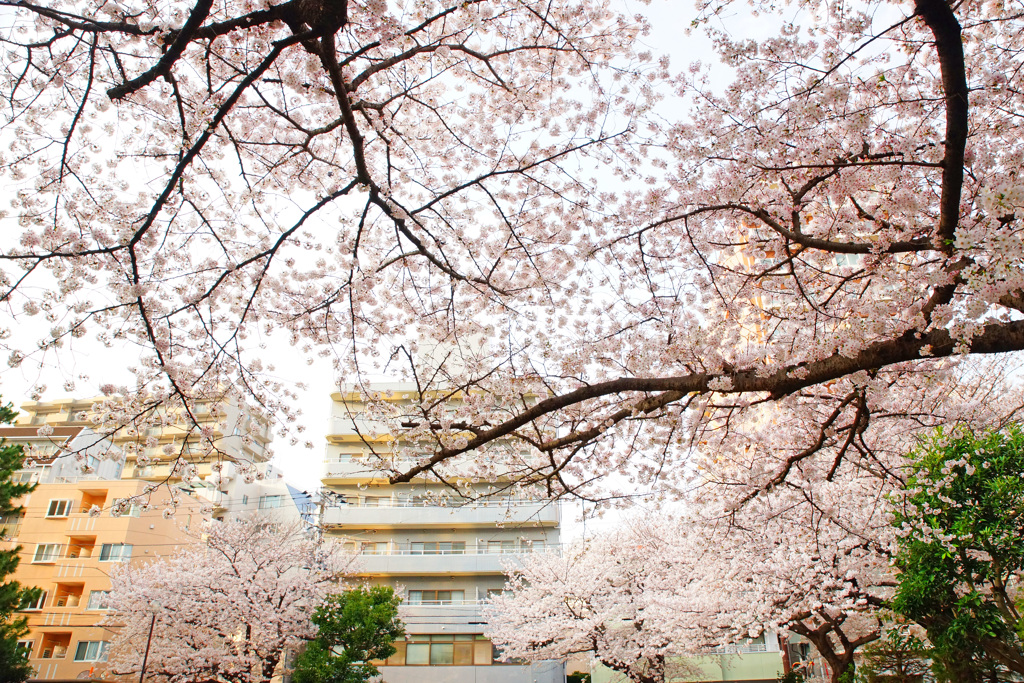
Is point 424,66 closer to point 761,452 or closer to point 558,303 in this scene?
point 558,303

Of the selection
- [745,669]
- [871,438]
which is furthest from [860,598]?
[745,669]

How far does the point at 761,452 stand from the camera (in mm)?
8664

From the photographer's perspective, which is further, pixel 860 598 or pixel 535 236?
pixel 860 598

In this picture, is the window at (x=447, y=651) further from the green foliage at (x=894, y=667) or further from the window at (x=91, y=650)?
the green foliage at (x=894, y=667)

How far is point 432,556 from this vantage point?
23781 millimetres

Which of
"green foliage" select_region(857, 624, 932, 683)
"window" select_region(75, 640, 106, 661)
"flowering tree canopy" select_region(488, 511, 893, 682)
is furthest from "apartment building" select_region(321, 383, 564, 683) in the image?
"green foliage" select_region(857, 624, 932, 683)

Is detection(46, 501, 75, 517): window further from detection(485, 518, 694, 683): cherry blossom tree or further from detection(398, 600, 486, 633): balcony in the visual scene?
detection(485, 518, 694, 683): cherry blossom tree

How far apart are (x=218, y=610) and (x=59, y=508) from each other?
1098 cm

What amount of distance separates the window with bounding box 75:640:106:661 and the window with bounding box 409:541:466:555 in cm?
1092

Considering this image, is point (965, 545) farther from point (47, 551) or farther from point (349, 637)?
point (47, 551)

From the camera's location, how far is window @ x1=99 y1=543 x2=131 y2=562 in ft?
70.7

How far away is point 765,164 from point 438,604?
2259 centimetres

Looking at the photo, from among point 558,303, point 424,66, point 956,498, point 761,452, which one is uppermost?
point 424,66

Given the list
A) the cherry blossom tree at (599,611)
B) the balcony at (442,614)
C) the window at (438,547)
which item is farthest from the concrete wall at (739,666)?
the window at (438,547)
